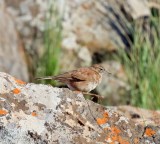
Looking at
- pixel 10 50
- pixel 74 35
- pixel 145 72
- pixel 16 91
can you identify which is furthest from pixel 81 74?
pixel 74 35

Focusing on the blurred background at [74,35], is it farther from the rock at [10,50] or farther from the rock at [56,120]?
the rock at [56,120]

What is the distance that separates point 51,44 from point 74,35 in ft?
2.58

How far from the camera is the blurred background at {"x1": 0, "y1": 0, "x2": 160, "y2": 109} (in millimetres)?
11633

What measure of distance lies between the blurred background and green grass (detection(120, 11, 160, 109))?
1.93 ft

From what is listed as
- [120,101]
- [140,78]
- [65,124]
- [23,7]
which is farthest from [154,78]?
[65,124]

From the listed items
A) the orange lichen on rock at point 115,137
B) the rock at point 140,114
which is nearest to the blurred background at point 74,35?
the rock at point 140,114

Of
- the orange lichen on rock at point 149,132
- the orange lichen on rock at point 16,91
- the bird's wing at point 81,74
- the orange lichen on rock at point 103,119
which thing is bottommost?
the orange lichen on rock at point 149,132

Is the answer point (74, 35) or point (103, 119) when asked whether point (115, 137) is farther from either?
point (74, 35)

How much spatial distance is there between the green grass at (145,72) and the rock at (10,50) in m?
2.16

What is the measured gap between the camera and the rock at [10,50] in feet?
37.6

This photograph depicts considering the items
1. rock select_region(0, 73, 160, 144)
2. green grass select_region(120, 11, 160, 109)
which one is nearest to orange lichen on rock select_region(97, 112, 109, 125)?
rock select_region(0, 73, 160, 144)

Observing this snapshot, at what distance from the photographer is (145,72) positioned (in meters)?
9.73

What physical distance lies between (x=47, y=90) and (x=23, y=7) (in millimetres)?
8207

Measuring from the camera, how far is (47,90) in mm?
4633
